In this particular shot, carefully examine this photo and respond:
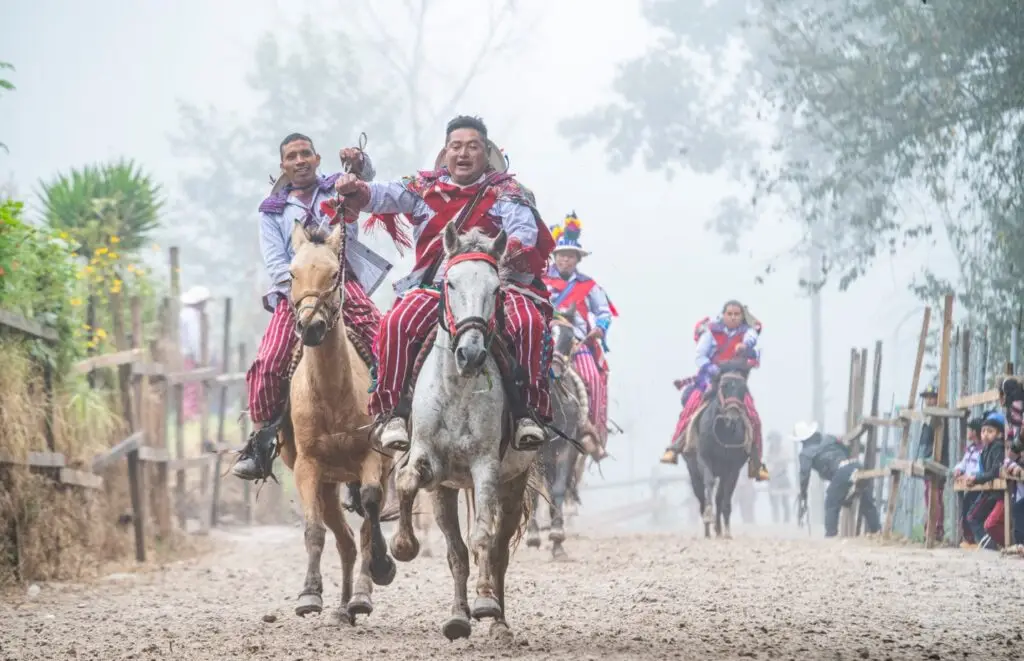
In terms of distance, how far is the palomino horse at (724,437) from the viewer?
18.8 meters

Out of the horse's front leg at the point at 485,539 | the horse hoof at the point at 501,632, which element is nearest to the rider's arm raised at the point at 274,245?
the horse's front leg at the point at 485,539

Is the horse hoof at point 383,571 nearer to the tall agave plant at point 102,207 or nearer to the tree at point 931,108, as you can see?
the tall agave plant at point 102,207

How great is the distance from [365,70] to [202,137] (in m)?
6.91

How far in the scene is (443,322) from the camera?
805 centimetres

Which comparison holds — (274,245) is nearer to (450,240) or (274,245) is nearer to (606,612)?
(450,240)

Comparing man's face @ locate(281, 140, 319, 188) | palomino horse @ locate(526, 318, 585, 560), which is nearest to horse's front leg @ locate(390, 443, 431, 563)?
man's face @ locate(281, 140, 319, 188)

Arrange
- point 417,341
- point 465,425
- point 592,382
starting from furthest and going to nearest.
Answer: point 592,382 < point 417,341 < point 465,425

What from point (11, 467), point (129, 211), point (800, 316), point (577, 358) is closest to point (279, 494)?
point (129, 211)

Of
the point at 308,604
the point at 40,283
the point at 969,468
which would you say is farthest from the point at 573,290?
the point at 308,604

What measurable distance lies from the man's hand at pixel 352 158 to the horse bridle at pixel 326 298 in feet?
1.23

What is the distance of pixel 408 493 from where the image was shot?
7867mm

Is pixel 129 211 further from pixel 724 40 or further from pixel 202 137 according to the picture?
pixel 202 137

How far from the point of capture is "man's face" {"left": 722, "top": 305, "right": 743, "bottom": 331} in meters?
19.5

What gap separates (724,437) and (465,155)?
10.7m
